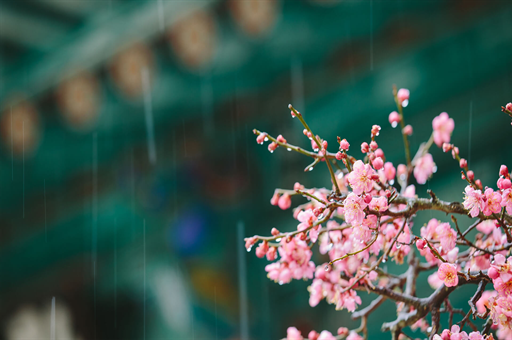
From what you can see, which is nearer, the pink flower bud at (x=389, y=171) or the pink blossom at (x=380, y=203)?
the pink blossom at (x=380, y=203)

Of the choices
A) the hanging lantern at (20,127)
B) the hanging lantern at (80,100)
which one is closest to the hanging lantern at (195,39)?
the hanging lantern at (80,100)

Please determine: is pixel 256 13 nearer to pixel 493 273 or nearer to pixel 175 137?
pixel 175 137

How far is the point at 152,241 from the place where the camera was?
2043 millimetres

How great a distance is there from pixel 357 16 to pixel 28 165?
177 cm

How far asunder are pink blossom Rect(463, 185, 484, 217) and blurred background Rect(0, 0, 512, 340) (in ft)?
3.55

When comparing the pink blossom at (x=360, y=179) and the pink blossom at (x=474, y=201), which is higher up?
the pink blossom at (x=360, y=179)

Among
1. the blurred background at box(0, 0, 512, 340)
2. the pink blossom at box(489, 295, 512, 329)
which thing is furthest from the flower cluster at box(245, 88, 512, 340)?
the blurred background at box(0, 0, 512, 340)

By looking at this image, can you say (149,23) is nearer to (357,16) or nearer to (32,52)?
(32,52)

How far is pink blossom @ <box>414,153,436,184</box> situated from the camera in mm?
864

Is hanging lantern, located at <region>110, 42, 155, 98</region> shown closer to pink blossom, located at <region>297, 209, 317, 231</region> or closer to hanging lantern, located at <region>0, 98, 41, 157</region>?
hanging lantern, located at <region>0, 98, 41, 157</region>

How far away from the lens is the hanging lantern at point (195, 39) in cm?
191

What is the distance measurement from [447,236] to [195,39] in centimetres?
163

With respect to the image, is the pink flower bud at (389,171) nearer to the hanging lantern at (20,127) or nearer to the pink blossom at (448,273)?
the pink blossom at (448,273)

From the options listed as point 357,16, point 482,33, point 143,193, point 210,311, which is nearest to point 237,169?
point 143,193
